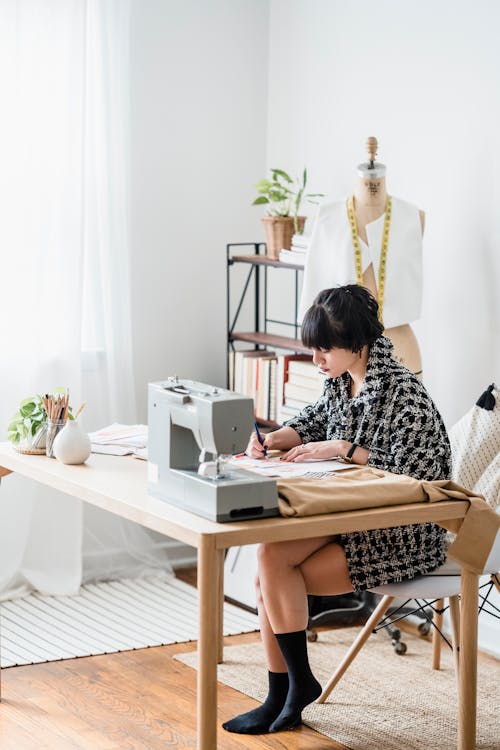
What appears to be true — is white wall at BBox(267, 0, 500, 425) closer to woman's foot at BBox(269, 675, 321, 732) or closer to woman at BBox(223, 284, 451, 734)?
woman at BBox(223, 284, 451, 734)

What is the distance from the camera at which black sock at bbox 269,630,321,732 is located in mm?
2938

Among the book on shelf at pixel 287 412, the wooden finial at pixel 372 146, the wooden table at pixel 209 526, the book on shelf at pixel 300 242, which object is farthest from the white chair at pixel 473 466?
the book on shelf at pixel 300 242

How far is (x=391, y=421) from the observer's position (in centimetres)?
303

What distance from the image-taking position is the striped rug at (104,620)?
3.89 meters

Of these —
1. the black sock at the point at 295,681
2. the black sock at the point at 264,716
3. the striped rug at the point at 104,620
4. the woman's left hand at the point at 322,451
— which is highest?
the woman's left hand at the point at 322,451

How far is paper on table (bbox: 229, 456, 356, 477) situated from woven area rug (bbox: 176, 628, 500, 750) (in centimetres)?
78

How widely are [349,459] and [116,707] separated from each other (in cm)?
105

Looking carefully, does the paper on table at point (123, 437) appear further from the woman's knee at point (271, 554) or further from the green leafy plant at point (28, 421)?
the woman's knee at point (271, 554)

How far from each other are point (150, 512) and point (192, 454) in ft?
0.62

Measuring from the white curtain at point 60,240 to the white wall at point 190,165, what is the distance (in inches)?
7.7

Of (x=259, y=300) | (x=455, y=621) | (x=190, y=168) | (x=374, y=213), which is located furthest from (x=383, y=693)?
(x=190, y=168)

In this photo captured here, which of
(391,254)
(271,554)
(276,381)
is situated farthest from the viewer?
(276,381)

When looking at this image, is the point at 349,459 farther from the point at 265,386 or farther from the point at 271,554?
the point at 265,386

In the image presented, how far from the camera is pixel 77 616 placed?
13.8 feet
